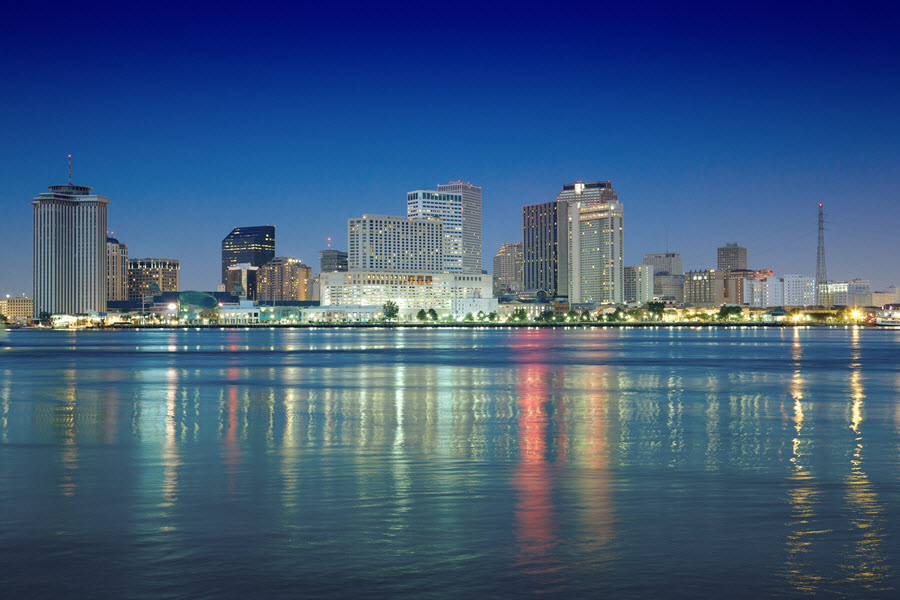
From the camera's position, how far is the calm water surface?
10906 mm

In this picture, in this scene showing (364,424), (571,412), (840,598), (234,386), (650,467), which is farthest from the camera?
(234,386)

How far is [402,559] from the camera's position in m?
11.6

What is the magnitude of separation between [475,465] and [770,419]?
14.8 meters

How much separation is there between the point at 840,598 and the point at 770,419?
20.7 m

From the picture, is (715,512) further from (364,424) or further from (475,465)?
(364,424)

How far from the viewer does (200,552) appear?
39.5 feet

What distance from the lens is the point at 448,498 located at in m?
15.7

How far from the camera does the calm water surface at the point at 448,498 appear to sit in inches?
429

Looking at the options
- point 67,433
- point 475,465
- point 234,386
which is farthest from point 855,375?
point 67,433

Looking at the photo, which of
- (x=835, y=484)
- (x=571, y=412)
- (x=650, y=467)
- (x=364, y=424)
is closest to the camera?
(x=835, y=484)

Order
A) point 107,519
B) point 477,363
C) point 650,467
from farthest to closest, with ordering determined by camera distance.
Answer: point 477,363
point 650,467
point 107,519

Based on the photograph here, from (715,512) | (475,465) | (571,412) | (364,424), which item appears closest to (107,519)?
(475,465)

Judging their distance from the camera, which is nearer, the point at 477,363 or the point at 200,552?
the point at 200,552

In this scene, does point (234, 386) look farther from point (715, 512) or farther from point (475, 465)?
point (715, 512)
